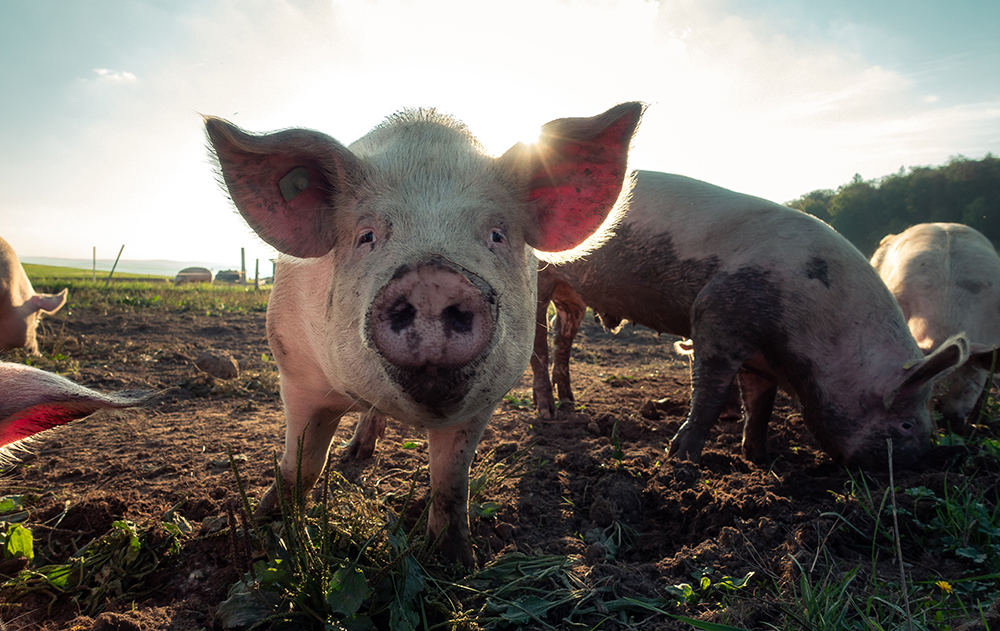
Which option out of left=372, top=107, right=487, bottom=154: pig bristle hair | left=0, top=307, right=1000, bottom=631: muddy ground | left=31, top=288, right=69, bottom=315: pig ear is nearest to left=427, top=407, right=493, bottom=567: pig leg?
left=0, top=307, right=1000, bottom=631: muddy ground

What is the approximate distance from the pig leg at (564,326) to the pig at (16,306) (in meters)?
6.16

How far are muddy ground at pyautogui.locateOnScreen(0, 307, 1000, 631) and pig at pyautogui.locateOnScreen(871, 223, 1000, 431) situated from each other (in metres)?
1.16

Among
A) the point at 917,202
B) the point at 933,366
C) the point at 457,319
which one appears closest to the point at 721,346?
the point at 933,366

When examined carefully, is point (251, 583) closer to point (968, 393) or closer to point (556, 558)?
point (556, 558)

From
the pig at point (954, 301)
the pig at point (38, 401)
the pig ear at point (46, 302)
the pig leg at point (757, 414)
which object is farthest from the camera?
the pig ear at point (46, 302)

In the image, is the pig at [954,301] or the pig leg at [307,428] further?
the pig at [954,301]

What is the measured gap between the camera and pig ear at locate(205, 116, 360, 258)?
1.78 metres

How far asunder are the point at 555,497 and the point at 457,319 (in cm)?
194

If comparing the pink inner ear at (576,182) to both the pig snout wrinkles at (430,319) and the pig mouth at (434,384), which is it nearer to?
the pig snout wrinkles at (430,319)

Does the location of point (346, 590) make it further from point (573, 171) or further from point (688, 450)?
point (688, 450)

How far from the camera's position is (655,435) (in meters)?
4.21

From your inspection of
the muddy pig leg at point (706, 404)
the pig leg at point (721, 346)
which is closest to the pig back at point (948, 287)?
the pig leg at point (721, 346)

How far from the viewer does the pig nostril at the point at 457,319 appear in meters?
1.44

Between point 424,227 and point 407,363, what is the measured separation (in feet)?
1.66
